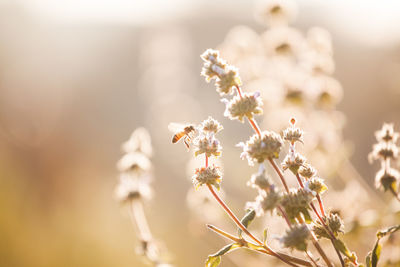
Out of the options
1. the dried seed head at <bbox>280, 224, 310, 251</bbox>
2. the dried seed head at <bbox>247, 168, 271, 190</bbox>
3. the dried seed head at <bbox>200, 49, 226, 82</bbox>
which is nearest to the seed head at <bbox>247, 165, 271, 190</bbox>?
the dried seed head at <bbox>247, 168, 271, 190</bbox>

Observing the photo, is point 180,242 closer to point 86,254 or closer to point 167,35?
point 86,254

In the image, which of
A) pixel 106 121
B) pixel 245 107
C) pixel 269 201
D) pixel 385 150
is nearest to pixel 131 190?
pixel 245 107

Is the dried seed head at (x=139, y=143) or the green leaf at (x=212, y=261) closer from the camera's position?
the green leaf at (x=212, y=261)

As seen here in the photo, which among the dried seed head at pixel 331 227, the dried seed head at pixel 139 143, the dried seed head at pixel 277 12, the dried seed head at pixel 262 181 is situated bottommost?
the dried seed head at pixel 331 227

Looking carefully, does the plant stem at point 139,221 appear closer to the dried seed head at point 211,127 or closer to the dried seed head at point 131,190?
the dried seed head at point 131,190

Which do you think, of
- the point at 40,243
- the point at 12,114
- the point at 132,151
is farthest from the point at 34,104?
the point at 132,151

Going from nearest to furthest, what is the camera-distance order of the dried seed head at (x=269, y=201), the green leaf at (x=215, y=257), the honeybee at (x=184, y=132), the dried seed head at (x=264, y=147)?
the dried seed head at (x=269, y=201), the dried seed head at (x=264, y=147), the green leaf at (x=215, y=257), the honeybee at (x=184, y=132)

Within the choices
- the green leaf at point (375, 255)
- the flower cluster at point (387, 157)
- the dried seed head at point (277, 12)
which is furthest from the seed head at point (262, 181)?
the dried seed head at point (277, 12)
